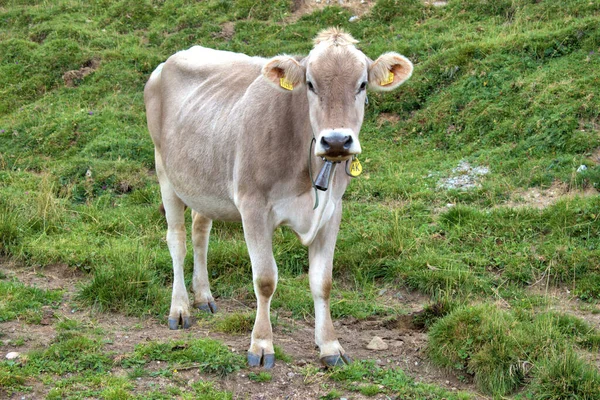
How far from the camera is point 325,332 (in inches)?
243

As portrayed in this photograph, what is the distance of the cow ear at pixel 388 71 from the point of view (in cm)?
580

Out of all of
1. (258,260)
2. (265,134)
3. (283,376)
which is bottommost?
(283,376)

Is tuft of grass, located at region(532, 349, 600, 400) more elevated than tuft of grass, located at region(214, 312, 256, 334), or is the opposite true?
tuft of grass, located at region(532, 349, 600, 400)

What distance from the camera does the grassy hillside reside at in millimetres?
6996

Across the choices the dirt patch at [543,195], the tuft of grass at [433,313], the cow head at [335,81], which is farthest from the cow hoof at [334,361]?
the dirt patch at [543,195]

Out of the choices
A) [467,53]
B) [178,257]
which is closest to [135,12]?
[467,53]

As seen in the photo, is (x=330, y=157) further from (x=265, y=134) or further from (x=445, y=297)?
(x=445, y=297)

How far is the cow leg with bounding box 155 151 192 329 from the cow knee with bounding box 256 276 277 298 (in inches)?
44.1

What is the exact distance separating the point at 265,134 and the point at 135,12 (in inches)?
395

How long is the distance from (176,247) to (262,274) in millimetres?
1656

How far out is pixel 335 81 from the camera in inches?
217

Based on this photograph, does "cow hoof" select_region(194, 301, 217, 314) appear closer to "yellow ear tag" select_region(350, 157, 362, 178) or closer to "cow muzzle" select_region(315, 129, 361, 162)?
"yellow ear tag" select_region(350, 157, 362, 178)

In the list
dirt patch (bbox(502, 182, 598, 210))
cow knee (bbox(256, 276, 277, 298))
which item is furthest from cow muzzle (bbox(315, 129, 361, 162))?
dirt patch (bbox(502, 182, 598, 210))

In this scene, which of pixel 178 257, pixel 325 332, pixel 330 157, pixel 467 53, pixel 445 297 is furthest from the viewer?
pixel 467 53
